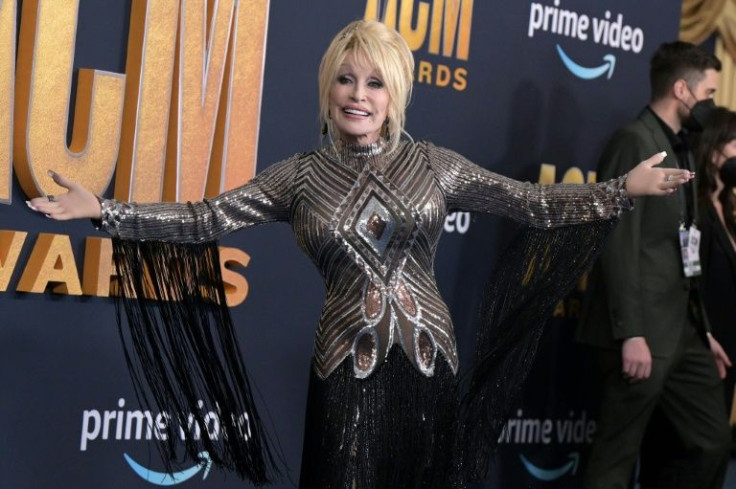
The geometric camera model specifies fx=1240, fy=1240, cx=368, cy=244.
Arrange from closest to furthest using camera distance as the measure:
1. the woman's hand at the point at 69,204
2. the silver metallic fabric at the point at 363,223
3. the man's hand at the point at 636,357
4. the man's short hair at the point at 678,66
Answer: the woman's hand at the point at 69,204
the silver metallic fabric at the point at 363,223
the man's hand at the point at 636,357
the man's short hair at the point at 678,66

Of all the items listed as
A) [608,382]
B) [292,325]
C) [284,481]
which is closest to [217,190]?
[292,325]

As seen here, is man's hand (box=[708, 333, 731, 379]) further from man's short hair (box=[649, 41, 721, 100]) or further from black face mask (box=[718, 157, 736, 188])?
man's short hair (box=[649, 41, 721, 100])

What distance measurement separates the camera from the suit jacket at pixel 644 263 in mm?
4539

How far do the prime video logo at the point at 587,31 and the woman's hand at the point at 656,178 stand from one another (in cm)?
202

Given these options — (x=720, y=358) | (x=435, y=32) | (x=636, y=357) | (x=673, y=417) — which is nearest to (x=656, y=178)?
(x=636, y=357)

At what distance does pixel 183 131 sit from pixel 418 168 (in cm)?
118

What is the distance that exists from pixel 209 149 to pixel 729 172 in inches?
84.1

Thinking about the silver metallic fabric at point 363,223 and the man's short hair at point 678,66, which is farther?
the man's short hair at point 678,66

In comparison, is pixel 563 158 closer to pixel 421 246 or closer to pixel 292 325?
pixel 292 325

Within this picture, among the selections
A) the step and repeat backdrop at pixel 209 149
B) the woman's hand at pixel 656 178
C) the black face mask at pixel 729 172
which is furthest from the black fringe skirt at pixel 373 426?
the black face mask at pixel 729 172

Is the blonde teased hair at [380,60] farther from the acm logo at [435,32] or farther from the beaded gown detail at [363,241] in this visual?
the acm logo at [435,32]

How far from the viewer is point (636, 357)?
4504 millimetres

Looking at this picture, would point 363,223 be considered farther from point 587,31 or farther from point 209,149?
point 587,31

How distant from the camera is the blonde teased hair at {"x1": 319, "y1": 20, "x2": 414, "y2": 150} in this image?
3033 millimetres
